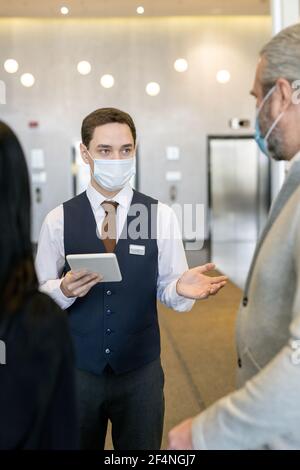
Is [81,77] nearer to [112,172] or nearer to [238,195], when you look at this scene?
[112,172]

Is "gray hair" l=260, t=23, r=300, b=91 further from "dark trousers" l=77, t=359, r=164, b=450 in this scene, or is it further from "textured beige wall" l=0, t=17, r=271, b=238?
"dark trousers" l=77, t=359, r=164, b=450

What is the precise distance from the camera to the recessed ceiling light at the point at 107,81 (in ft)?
9.01

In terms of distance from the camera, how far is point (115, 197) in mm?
2012

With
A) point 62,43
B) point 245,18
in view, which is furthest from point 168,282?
point 245,18

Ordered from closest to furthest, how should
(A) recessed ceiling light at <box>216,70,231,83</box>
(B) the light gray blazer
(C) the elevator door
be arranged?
1. (B) the light gray blazer
2. (A) recessed ceiling light at <box>216,70,231,83</box>
3. (C) the elevator door

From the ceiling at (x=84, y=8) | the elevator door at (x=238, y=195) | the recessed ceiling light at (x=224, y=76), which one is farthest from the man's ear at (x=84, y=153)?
the elevator door at (x=238, y=195)

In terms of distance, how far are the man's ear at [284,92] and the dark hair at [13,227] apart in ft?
2.24

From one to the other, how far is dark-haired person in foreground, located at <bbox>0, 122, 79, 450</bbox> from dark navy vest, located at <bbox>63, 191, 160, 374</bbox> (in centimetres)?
95

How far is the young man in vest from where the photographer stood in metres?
1.90

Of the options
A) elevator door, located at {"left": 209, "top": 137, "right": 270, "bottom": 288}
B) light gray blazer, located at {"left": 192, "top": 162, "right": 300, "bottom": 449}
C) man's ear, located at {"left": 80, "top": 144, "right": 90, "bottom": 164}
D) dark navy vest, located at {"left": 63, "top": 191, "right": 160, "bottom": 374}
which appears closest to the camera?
light gray blazer, located at {"left": 192, "top": 162, "right": 300, "bottom": 449}

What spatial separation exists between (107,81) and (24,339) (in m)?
2.15

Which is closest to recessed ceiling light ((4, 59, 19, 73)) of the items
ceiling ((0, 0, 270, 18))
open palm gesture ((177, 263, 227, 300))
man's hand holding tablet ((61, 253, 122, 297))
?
ceiling ((0, 0, 270, 18))

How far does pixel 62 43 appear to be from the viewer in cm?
291
